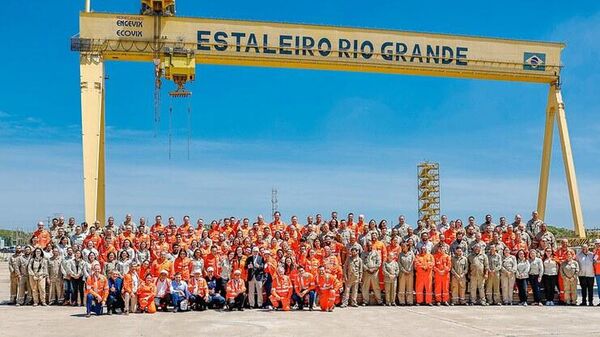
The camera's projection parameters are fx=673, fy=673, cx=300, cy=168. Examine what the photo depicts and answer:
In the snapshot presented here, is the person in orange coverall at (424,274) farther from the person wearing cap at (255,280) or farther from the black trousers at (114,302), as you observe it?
the black trousers at (114,302)

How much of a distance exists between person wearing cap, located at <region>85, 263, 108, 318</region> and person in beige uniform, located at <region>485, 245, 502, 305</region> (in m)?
8.25

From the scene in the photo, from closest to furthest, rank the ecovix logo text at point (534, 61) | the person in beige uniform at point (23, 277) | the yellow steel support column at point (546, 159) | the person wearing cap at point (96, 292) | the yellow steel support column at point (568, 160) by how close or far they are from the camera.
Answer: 1. the person wearing cap at point (96, 292)
2. the person in beige uniform at point (23, 277)
3. the ecovix logo text at point (534, 61)
4. the yellow steel support column at point (568, 160)
5. the yellow steel support column at point (546, 159)

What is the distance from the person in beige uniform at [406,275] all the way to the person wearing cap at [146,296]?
211 inches

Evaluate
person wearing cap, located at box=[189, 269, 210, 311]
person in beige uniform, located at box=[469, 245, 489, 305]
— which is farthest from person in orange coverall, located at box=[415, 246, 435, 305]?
person wearing cap, located at box=[189, 269, 210, 311]

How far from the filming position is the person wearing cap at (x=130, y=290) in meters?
12.9

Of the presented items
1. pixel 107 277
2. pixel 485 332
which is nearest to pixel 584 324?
pixel 485 332

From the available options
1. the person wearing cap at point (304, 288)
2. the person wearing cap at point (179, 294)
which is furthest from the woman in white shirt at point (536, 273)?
the person wearing cap at point (179, 294)

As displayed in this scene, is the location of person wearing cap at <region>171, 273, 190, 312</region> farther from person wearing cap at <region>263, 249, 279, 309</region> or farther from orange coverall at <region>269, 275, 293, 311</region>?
orange coverall at <region>269, 275, 293, 311</region>

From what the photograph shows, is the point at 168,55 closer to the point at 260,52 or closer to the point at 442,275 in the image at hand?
the point at 260,52

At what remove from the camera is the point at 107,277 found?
13328mm

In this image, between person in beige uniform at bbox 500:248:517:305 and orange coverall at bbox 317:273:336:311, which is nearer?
orange coverall at bbox 317:273:336:311

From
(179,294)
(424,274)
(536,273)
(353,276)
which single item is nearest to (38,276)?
(179,294)

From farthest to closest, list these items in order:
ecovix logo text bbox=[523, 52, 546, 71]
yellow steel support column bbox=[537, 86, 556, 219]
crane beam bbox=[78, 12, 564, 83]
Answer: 1. yellow steel support column bbox=[537, 86, 556, 219]
2. ecovix logo text bbox=[523, 52, 546, 71]
3. crane beam bbox=[78, 12, 564, 83]

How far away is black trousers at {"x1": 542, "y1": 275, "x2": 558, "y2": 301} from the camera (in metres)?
15.3
